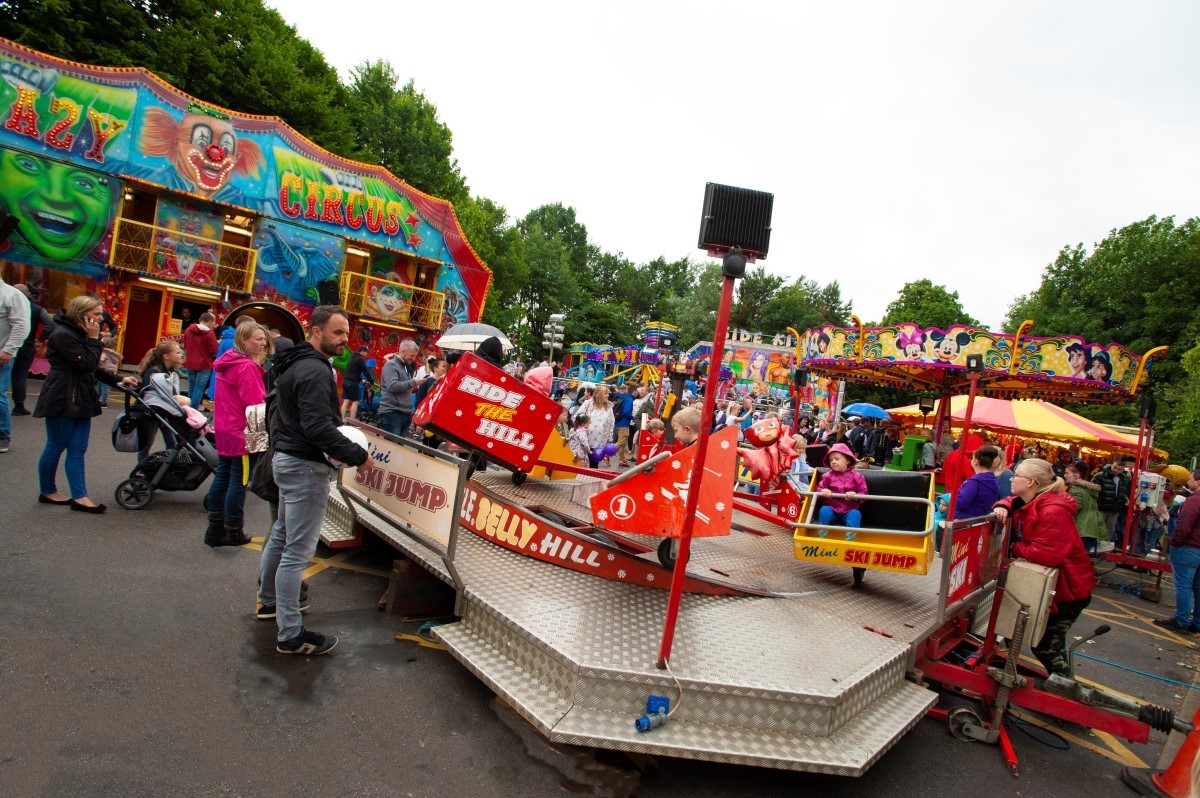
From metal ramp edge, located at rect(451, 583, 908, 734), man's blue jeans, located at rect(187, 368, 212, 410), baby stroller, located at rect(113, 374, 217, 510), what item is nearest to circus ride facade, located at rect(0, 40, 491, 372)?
man's blue jeans, located at rect(187, 368, 212, 410)

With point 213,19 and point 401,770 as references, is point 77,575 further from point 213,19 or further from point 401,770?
point 213,19

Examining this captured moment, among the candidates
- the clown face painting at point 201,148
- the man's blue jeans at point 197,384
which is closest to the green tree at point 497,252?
the clown face painting at point 201,148

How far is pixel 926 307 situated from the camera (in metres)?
53.2

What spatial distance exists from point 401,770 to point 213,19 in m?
29.6

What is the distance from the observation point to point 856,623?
409 centimetres

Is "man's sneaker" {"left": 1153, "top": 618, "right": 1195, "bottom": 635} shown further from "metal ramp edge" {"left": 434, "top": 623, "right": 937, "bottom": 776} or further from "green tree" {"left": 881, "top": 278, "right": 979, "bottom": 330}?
"green tree" {"left": 881, "top": 278, "right": 979, "bottom": 330}

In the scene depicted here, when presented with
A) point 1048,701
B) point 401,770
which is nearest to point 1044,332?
point 1048,701

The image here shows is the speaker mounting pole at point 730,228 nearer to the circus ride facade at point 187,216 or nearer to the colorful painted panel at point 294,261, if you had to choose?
the circus ride facade at point 187,216

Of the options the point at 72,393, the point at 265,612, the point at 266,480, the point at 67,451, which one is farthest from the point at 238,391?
the point at 265,612

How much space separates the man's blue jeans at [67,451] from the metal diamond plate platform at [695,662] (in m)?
3.03

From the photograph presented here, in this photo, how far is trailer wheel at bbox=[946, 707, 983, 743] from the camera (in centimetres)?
393

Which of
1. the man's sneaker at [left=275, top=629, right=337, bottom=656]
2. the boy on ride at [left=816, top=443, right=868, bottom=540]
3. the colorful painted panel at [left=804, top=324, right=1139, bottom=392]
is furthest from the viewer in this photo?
the colorful painted panel at [left=804, top=324, right=1139, bottom=392]

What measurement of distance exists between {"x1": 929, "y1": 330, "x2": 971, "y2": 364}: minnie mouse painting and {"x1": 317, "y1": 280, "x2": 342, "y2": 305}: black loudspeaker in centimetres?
1733

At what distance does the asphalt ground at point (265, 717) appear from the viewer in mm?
2629
